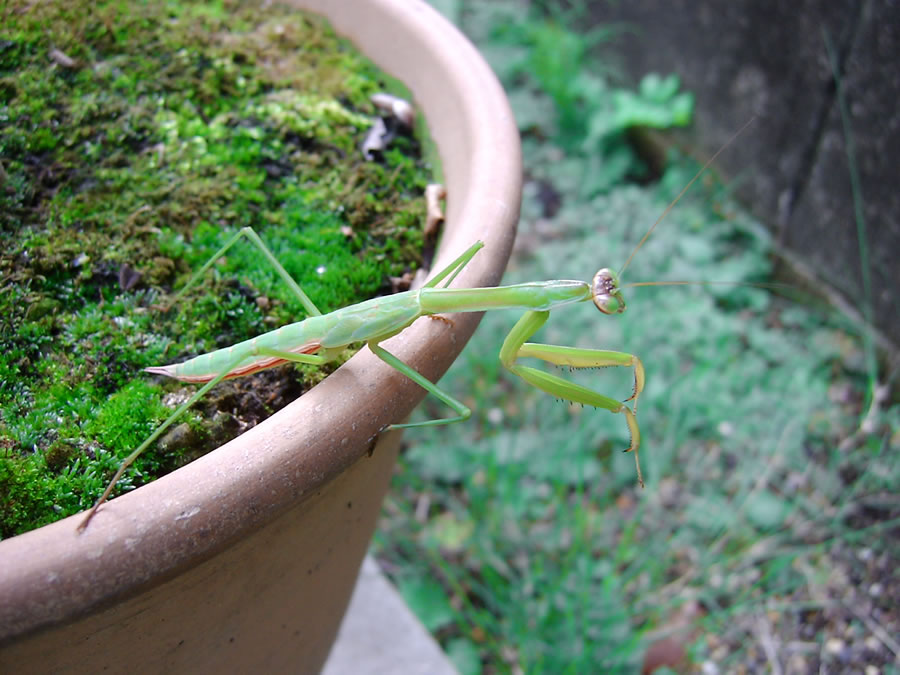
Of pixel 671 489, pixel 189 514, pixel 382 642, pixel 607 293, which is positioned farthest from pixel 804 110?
pixel 189 514

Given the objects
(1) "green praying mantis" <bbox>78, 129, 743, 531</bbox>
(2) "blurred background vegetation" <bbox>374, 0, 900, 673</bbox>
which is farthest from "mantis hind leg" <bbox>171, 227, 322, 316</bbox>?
(2) "blurred background vegetation" <bbox>374, 0, 900, 673</bbox>

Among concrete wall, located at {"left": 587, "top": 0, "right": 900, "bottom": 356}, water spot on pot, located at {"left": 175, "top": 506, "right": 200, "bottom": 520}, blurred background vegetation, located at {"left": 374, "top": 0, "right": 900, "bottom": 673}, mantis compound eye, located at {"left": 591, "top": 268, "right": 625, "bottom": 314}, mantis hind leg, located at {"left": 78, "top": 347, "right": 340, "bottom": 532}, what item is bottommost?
blurred background vegetation, located at {"left": 374, "top": 0, "right": 900, "bottom": 673}

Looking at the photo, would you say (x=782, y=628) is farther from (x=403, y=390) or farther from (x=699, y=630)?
(x=403, y=390)

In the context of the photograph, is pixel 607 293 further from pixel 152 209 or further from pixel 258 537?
pixel 152 209

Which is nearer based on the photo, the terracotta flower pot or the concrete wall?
the terracotta flower pot

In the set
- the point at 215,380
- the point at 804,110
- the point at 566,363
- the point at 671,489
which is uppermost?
the point at 215,380

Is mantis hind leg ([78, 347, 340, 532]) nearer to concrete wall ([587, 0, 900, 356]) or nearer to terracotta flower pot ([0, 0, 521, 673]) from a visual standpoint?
terracotta flower pot ([0, 0, 521, 673])

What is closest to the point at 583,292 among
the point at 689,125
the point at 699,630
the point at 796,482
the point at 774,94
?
the point at 699,630
